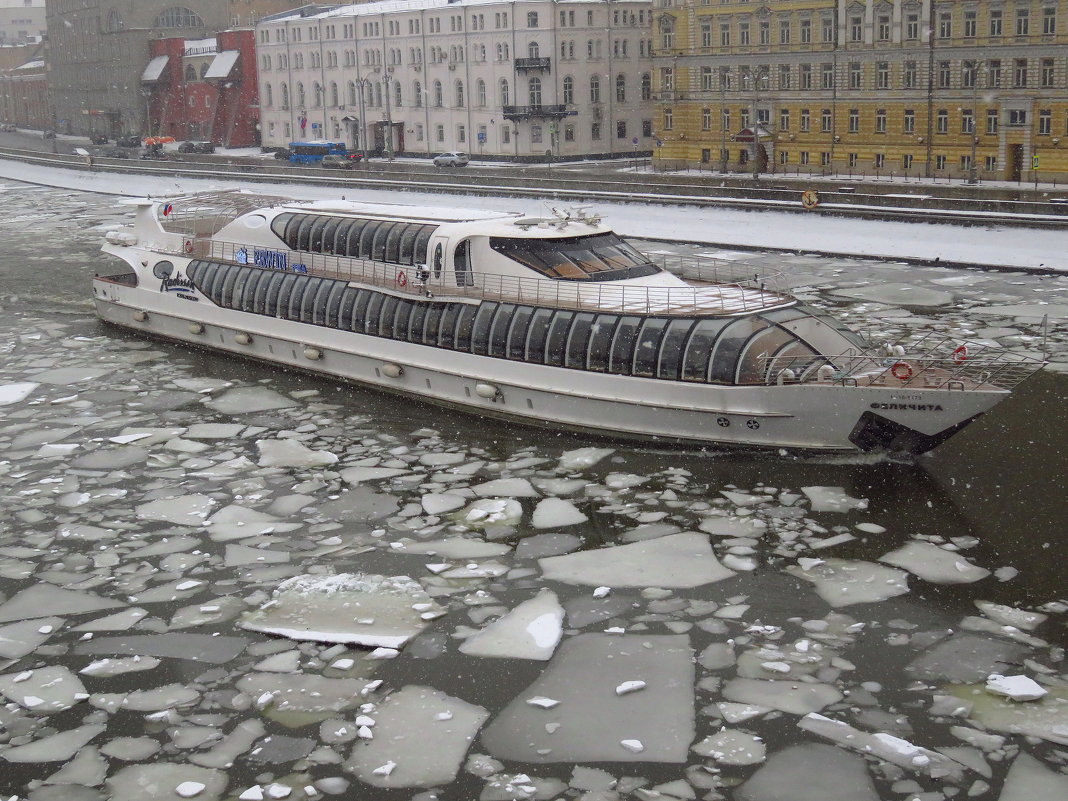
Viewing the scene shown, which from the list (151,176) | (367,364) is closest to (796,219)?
(367,364)

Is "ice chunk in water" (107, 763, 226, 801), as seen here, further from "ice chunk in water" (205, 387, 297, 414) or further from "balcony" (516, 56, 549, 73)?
"balcony" (516, 56, 549, 73)

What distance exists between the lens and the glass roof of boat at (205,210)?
36.0 m

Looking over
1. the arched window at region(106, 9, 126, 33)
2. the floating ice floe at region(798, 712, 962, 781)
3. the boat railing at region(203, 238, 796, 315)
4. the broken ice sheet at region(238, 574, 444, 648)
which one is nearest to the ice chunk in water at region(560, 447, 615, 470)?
the boat railing at region(203, 238, 796, 315)

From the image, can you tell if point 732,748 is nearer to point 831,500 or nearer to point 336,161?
point 831,500

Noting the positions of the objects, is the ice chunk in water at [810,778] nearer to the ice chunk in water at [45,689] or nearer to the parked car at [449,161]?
the ice chunk in water at [45,689]

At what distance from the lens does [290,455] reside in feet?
74.5

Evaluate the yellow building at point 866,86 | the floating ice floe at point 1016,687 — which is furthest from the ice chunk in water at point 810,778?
the yellow building at point 866,86

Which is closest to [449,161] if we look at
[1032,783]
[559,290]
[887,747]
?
[559,290]

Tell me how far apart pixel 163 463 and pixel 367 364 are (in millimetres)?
6448

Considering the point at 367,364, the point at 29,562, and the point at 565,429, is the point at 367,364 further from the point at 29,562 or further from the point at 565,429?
the point at 29,562

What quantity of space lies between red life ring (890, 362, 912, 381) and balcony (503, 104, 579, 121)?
191ft

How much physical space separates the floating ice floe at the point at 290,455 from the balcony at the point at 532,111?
55.7m

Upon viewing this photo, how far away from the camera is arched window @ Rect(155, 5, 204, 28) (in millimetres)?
124000

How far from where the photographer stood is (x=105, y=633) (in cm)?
1549
